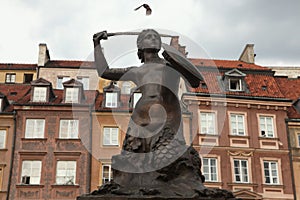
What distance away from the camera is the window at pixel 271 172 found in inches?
1250

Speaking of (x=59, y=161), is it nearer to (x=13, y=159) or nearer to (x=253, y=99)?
(x=13, y=159)

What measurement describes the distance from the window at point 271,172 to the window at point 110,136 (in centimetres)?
983

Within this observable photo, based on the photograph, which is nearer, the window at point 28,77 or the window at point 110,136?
the window at point 110,136

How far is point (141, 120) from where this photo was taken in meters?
7.17

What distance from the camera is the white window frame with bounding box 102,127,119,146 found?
32219mm

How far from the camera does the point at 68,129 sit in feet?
107

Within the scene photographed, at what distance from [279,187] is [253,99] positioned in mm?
6010

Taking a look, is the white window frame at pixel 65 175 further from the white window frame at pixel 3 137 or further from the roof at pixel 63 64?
the roof at pixel 63 64

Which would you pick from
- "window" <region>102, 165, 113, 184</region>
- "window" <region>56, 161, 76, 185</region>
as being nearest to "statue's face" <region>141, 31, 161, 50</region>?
"window" <region>102, 165, 113, 184</region>

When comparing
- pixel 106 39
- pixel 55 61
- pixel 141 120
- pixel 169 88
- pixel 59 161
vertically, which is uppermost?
pixel 55 61

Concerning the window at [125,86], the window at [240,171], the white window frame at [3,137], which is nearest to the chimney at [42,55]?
the white window frame at [3,137]

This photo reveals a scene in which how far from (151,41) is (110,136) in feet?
82.4

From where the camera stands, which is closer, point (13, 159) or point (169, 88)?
point (169, 88)

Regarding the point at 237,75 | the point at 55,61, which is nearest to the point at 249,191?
the point at 237,75
